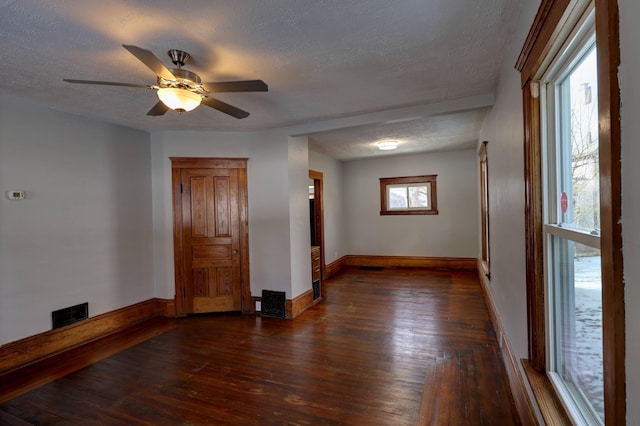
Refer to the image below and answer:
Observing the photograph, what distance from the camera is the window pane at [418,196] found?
6.86 meters

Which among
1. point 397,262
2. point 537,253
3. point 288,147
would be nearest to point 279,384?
point 537,253

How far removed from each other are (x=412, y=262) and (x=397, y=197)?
151 centimetres

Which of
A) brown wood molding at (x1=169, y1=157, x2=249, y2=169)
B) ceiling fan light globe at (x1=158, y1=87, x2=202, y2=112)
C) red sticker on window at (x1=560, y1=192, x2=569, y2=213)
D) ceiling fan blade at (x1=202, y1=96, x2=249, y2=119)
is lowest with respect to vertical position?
red sticker on window at (x1=560, y1=192, x2=569, y2=213)

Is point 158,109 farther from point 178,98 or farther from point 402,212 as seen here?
point 402,212

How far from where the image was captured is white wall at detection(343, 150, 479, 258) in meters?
6.46

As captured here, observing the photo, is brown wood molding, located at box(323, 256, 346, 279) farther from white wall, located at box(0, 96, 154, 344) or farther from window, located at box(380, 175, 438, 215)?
white wall, located at box(0, 96, 154, 344)

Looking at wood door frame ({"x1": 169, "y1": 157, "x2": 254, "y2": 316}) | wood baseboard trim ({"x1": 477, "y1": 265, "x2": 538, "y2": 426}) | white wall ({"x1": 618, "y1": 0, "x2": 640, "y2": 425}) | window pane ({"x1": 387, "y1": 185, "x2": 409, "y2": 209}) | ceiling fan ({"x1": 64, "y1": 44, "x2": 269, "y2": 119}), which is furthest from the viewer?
window pane ({"x1": 387, "y1": 185, "x2": 409, "y2": 209})

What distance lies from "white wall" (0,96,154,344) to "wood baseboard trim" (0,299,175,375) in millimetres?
82

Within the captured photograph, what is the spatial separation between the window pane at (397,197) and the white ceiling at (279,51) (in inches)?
143

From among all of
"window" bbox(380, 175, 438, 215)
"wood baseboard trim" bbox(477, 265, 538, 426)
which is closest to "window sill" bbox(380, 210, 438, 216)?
"window" bbox(380, 175, 438, 215)

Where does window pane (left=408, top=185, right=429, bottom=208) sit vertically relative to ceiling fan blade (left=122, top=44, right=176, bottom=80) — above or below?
below

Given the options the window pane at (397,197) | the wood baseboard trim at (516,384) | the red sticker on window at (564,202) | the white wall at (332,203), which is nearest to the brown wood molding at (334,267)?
the white wall at (332,203)

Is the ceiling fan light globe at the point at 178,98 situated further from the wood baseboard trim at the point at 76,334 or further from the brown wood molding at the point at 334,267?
the brown wood molding at the point at 334,267

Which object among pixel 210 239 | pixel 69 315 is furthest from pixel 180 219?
pixel 69 315
